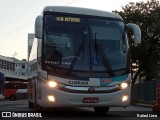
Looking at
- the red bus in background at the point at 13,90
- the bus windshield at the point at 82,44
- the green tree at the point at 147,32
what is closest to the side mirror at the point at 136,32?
the bus windshield at the point at 82,44

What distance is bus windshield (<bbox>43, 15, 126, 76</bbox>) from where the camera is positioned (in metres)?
12.8

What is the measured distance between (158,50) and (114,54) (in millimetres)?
35982

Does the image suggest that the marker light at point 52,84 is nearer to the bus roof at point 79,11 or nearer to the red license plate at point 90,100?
the red license plate at point 90,100

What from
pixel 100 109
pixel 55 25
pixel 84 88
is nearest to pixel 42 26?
pixel 55 25

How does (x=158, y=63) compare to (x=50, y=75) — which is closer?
(x=50, y=75)

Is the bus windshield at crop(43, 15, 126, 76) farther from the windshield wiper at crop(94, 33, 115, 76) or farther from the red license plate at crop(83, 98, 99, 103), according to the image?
the red license plate at crop(83, 98, 99, 103)

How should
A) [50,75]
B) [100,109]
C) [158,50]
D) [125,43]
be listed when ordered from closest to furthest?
[50,75] < [125,43] < [100,109] < [158,50]

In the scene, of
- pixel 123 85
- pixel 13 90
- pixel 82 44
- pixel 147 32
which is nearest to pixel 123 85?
pixel 123 85

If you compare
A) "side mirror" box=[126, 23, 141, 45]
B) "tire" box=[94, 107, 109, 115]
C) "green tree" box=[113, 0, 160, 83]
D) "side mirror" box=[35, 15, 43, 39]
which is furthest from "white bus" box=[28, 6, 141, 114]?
"green tree" box=[113, 0, 160, 83]

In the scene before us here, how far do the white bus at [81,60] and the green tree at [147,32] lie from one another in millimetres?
33824

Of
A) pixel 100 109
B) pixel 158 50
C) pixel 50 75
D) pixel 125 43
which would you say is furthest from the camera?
pixel 158 50

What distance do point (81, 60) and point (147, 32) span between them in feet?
120

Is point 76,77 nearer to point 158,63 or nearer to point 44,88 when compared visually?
point 44,88

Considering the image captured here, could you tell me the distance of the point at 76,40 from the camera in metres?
13.1
